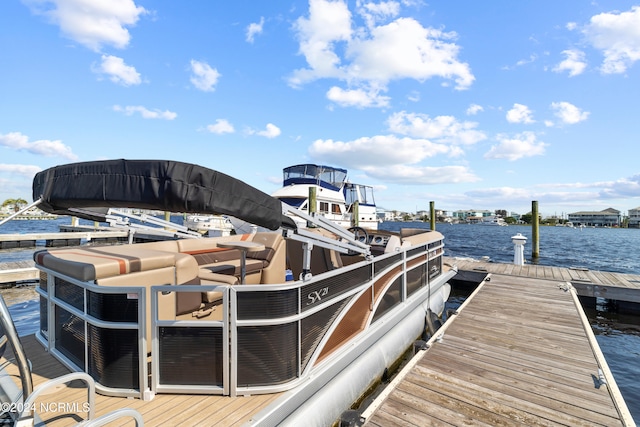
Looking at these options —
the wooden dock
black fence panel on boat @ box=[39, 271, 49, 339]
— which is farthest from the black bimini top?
the wooden dock

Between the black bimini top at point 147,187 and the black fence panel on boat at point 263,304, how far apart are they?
72cm

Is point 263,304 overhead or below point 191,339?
overhead

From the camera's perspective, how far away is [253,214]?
264 centimetres

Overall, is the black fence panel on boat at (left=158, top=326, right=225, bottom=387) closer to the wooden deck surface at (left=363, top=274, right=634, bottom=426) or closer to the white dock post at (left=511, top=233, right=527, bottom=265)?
the wooden deck surface at (left=363, top=274, right=634, bottom=426)

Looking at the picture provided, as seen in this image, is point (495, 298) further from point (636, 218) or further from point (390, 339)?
point (636, 218)

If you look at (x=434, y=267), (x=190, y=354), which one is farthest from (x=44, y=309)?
(x=434, y=267)

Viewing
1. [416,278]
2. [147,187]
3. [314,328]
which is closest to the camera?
[147,187]

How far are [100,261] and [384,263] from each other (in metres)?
3.59

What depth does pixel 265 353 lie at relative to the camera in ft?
9.62

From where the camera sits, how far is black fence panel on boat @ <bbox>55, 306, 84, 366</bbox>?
10.4 feet

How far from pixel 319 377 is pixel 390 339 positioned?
1.86 meters

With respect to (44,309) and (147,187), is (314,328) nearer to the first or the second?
(147,187)

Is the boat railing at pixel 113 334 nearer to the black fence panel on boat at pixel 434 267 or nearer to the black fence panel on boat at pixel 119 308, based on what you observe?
the black fence panel on boat at pixel 119 308

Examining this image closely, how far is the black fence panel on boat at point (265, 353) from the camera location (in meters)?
2.88
